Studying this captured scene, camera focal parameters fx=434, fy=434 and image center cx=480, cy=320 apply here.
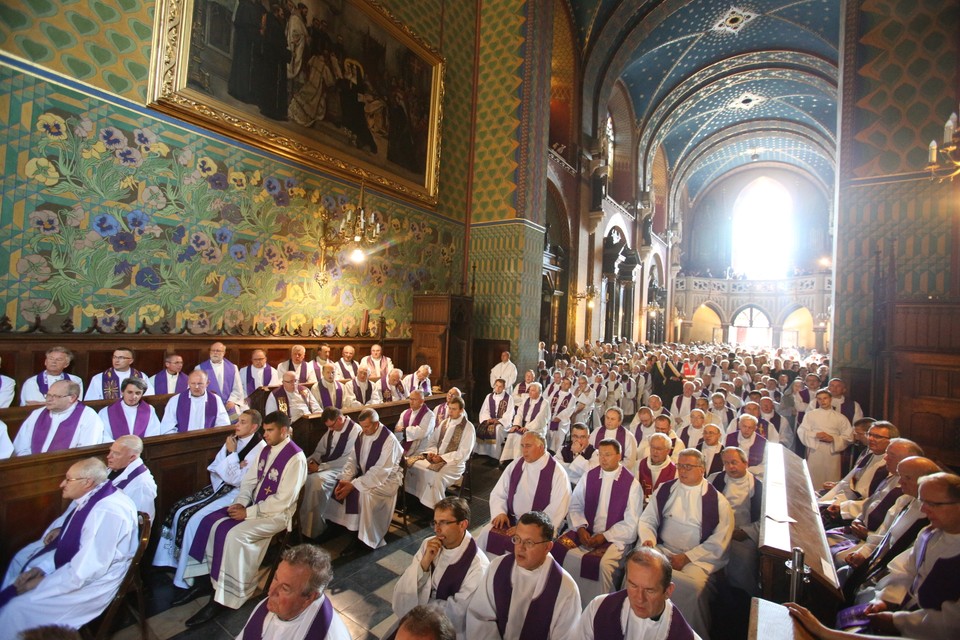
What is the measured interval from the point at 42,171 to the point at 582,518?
6.44 m

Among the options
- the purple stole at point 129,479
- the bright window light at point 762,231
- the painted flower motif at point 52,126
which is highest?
the bright window light at point 762,231

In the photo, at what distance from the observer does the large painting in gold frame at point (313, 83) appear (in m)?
5.62

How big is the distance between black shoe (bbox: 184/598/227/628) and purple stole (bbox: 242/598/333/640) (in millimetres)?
1369

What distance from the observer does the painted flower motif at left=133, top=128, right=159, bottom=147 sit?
17.1ft

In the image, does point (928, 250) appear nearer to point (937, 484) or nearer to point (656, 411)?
point (656, 411)

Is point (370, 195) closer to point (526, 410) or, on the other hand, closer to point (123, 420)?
point (526, 410)

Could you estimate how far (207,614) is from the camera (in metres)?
3.23

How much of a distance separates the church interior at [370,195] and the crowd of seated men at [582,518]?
444mm

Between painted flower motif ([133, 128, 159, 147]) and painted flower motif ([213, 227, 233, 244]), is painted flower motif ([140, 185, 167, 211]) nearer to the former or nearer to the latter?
painted flower motif ([133, 128, 159, 147])

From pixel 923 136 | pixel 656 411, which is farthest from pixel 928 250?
pixel 656 411

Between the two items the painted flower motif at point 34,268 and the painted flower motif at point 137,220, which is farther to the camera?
the painted flower motif at point 137,220

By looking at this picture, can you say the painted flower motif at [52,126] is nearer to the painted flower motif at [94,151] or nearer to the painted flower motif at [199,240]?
the painted flower motif at [94,151]

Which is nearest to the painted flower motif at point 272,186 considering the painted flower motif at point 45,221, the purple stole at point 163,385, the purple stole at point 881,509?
the painted flower motif at point 45,221

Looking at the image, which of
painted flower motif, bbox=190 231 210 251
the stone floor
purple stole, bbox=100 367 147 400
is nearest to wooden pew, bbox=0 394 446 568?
the stone floor
